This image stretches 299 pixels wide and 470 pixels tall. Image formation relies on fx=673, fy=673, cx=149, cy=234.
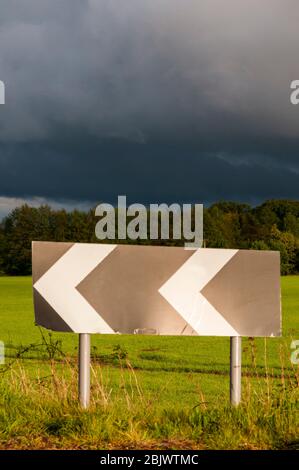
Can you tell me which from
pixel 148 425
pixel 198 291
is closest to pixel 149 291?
pixel 198 291

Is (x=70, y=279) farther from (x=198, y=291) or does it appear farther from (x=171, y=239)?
(x=171, y=239)

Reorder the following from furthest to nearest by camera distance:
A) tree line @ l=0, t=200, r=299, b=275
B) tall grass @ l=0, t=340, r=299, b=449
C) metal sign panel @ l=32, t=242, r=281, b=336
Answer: tree line @ l=0, t=200, r=299, b=275 < metal sign panel @ l=32, t=242, r=281, b=336 < tall grass @ l=0, t=340, r=299, b=449

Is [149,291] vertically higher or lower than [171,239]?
lower

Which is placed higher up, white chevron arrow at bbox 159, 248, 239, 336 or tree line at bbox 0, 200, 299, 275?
tree line at bbox 0, 200, 299, 275

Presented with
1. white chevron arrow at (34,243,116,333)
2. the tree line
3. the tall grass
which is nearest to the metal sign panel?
white chevron arrow at (34,243,116,333)

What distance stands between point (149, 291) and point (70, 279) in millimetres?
616

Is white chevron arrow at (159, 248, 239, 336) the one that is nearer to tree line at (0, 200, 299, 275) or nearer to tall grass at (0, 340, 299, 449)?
tall grass at (0, 340, 299, 449)

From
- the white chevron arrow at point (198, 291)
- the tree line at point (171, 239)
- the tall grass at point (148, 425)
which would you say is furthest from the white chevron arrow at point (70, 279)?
the tree line at point (171, 239)

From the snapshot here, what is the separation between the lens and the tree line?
12019 centimetres

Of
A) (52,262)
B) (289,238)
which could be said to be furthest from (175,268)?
(289,238)

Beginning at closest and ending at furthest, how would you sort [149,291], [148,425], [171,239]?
[148,425], [149,291], [171,239]

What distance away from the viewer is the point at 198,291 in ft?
17.0

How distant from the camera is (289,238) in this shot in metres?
132
